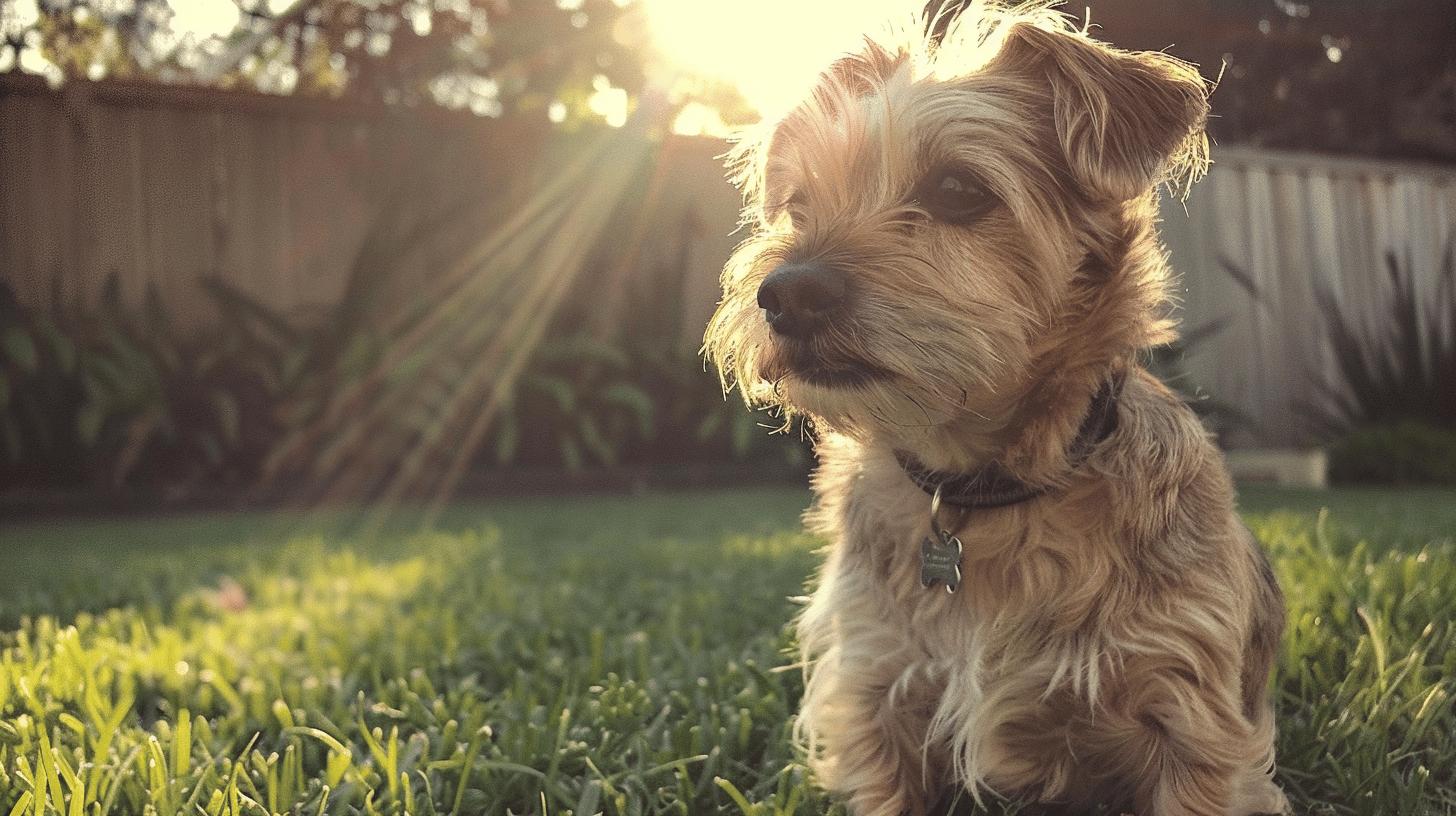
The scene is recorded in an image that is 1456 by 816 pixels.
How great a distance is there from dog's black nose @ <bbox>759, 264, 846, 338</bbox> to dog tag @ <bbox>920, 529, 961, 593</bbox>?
0.44 metres

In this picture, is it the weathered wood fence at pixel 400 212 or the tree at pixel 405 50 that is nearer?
the weathered wood fence at pixel 400 212

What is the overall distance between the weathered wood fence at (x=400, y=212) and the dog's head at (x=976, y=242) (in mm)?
7708

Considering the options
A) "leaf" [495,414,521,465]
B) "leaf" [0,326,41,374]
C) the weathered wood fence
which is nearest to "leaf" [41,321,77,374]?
"leaf" [0,326,41,374]

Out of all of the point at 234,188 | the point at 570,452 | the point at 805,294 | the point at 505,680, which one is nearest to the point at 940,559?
the point at 805,294

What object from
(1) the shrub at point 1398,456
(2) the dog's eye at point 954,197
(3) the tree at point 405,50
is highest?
(3) the tree at point 405,50

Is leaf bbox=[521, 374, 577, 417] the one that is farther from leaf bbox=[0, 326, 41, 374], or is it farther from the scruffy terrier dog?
the scruffy terrier dog

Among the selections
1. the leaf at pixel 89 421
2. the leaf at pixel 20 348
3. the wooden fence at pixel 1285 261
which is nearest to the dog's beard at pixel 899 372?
the leaf at pixel 89 421

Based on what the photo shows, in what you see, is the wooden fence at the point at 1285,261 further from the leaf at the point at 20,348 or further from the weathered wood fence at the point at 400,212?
the leaf at the point at 20,348

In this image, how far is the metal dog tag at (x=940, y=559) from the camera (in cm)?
194

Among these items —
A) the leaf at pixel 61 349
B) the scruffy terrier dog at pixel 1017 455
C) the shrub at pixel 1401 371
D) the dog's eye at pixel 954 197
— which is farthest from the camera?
the shrub at pixel 1401 371

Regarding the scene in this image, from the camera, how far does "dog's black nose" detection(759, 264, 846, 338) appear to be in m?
1.96

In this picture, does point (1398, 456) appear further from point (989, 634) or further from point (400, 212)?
point (400, 212)

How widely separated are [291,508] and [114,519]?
1.17 metres

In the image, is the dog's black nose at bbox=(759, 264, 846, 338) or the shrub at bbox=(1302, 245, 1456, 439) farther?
the shrub at bbox=(1302, 245, 1456, 439)
